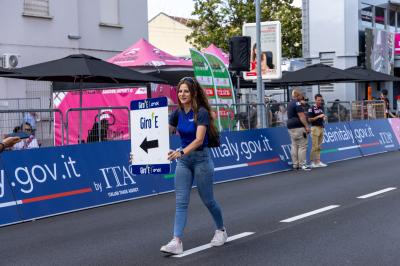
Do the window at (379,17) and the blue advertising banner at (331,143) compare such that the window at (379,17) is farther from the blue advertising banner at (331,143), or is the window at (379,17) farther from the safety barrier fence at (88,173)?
the safety barrier fence at (88,173)

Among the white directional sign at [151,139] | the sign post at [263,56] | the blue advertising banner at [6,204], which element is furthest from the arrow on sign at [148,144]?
the sign post at [263,56]

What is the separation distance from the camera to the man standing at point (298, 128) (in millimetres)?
15781

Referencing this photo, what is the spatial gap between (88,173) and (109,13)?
14136 millimetres

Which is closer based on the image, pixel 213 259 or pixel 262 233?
pixel 213 259

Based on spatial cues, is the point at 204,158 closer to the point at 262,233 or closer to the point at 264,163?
the point at 262,233

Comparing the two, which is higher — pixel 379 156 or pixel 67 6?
pixel 67 6

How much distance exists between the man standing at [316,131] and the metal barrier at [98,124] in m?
5.78

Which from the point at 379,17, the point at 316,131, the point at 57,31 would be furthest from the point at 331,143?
the point at 379,17

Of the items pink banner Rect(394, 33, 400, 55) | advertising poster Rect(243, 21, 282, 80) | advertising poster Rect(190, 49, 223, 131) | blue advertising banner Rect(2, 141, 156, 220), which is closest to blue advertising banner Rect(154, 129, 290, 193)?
blue advertising banner Rect(2, 141, 156, 220)

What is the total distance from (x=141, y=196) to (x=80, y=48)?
11.9 meters

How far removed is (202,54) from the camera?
1798cm

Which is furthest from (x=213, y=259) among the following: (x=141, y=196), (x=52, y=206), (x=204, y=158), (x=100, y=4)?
(x=100, y=4)

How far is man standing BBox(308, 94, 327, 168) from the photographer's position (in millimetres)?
16641

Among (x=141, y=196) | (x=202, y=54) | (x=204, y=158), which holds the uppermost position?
(x=202, y=54)
